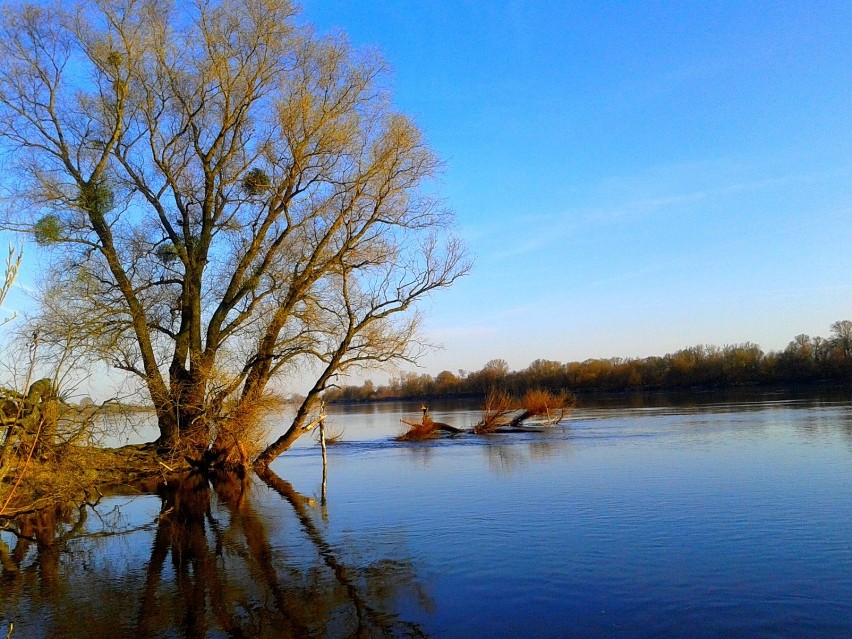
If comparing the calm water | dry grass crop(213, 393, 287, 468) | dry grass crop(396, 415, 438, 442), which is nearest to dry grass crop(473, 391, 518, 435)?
dry grass crop(396, 415, 438, 442)

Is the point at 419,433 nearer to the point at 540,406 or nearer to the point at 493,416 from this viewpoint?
the point at 493,416

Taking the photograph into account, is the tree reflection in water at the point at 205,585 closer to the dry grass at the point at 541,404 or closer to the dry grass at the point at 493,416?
the dry grass at the point at 493,416

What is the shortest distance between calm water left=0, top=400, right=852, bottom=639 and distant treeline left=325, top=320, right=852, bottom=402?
5694 cm

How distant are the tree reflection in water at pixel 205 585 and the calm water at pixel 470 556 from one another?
0.04m

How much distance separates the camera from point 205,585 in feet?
31.4

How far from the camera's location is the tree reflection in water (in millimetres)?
7895

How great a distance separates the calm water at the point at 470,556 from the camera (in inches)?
306

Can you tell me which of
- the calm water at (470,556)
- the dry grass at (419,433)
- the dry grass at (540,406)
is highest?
the dry grass at (540,406)

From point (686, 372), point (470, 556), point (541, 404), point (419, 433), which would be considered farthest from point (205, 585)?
point (686, 372)

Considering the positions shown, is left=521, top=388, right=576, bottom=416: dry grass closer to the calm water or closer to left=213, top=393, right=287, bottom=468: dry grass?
the calm water

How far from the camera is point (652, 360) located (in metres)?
97.4

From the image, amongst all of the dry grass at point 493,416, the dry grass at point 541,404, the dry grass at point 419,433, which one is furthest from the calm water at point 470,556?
the dry grass at point 541,404

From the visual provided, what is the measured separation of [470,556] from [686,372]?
85.9 metres

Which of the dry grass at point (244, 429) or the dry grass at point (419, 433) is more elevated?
the dry grass at point (244, 429)
